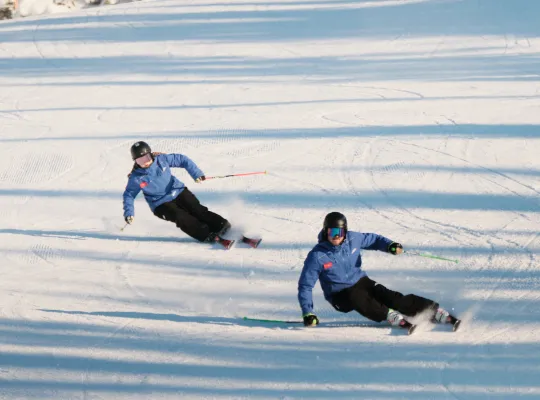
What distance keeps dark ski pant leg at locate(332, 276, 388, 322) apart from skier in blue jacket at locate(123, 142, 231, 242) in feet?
7.56

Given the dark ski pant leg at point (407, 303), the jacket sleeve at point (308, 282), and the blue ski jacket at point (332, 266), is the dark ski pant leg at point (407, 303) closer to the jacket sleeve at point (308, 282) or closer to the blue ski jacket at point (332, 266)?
the blue ski jacket at point (332, 266)

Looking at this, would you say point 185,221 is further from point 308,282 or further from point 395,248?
point 395,248

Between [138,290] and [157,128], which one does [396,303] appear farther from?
[157,128]

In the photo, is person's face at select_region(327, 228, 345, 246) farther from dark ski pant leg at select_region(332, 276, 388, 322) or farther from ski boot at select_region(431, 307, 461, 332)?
ski boot at select_region(431, 307, 461, 332)

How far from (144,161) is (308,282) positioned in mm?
2839

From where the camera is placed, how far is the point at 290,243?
8.88 m

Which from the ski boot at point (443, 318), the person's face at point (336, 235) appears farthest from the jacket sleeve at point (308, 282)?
the ski boot at point (443, 318)

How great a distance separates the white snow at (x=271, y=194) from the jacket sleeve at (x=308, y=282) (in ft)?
1.05

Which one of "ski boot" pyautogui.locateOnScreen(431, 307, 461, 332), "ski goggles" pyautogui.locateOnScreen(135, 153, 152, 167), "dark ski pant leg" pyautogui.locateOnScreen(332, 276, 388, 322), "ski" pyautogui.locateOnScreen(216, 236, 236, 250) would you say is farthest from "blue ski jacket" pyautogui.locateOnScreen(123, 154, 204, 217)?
"ski boot" pyautogui.locateOnScreen(431, 307, 461, 332)

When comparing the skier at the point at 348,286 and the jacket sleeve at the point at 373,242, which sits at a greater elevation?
the jacket sleeve at the point at 373,242

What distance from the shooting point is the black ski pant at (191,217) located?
8953 millimetres

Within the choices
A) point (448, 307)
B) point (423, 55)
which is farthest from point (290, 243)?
point (423, 55)

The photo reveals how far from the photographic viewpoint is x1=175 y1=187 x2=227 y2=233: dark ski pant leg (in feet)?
29.7

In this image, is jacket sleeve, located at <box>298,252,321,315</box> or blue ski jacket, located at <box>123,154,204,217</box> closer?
jacket sleeve, located at <box>298,252,321,315</box>
